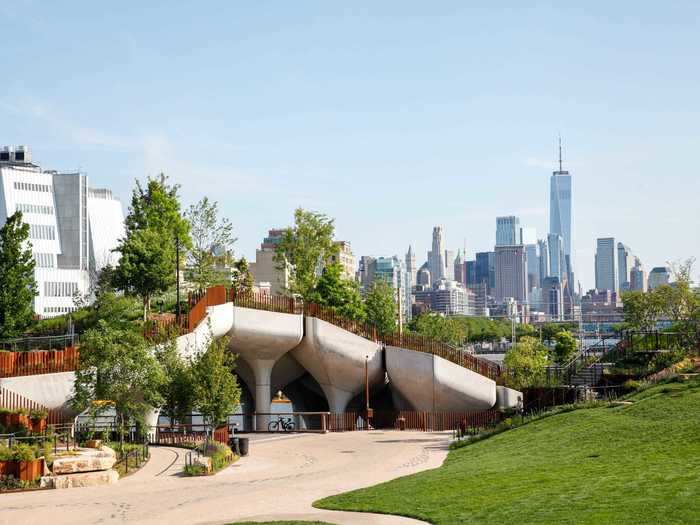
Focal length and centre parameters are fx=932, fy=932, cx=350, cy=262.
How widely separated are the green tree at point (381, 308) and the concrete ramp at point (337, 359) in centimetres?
3067

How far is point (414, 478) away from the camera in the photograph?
90.6 feet

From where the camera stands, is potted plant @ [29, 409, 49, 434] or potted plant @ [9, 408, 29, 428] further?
potted plant @ [29, 409, 49, 434]

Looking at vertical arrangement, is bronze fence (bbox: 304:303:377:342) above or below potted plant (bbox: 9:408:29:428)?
above

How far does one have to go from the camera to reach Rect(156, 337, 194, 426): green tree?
38281 mm

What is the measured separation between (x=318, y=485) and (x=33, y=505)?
27.2 feet

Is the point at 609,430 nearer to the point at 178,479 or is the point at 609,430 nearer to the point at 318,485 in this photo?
the point at 318,485

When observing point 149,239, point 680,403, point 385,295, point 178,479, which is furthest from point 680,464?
point 385,295

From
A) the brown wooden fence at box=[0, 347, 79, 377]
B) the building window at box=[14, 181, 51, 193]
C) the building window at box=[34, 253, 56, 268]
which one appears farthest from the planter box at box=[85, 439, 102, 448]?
the building window at box=[14, 181, 51, 193]

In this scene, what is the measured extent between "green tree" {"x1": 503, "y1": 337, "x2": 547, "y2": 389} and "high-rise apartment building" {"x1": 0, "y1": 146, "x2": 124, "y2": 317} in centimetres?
10454

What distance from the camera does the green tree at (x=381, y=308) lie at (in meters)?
89.2

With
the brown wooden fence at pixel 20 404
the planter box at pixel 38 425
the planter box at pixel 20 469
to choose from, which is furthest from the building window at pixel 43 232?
the planter box at pixel 20 469

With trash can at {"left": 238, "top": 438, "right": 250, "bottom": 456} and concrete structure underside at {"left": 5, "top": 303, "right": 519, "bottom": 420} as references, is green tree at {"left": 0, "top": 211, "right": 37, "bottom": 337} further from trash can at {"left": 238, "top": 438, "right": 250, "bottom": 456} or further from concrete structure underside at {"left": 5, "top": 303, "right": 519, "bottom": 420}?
trash can at {"left": 238, "top": 438, "right": 250, "bottom": 456}

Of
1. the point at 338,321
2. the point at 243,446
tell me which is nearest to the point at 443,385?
the point at 338,321

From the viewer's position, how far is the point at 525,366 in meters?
53.2
